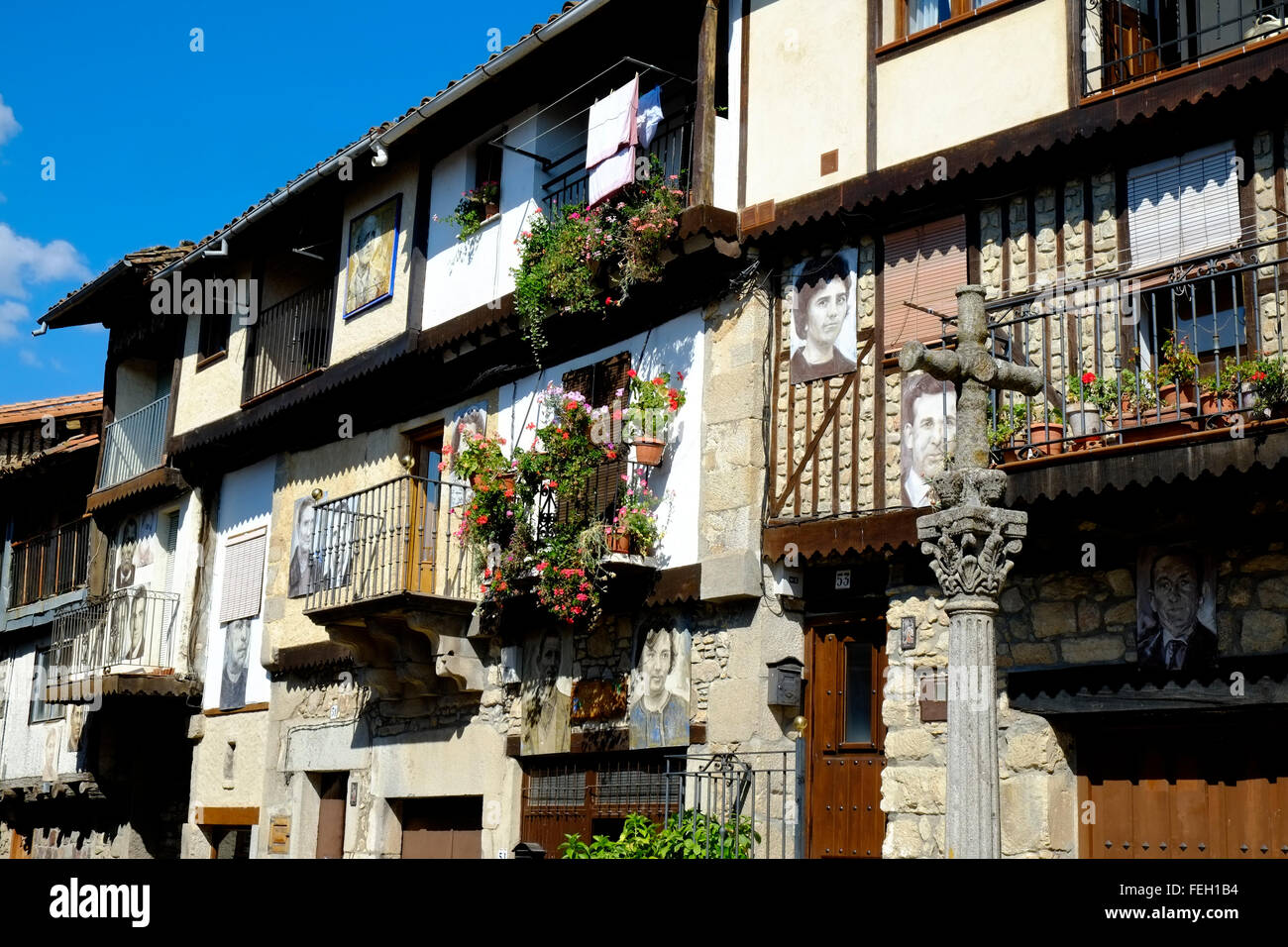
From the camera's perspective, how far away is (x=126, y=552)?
68.8 ft

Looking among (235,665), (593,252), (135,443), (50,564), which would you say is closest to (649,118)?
(593,252)

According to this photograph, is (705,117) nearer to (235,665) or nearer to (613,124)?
(613,124)

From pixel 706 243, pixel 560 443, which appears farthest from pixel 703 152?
pixel 560 443

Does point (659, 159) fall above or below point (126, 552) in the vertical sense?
above

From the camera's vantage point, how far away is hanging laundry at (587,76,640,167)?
1273cm

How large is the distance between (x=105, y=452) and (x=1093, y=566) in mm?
16223

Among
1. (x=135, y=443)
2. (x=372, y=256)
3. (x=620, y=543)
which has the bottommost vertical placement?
(x=620, y=543)

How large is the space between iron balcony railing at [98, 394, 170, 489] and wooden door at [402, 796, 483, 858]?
24.8 feet

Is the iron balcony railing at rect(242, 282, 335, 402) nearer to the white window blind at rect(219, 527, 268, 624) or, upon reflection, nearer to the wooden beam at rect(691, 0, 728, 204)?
the white window blind at rect(219, 527, 268, 624)

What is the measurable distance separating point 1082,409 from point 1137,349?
0.47 metres

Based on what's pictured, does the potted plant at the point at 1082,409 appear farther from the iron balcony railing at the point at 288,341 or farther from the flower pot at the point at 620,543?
the iron balcony railing at the point at 288,341

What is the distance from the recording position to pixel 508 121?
14914mm

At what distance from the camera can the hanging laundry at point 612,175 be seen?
1264 centimetres
